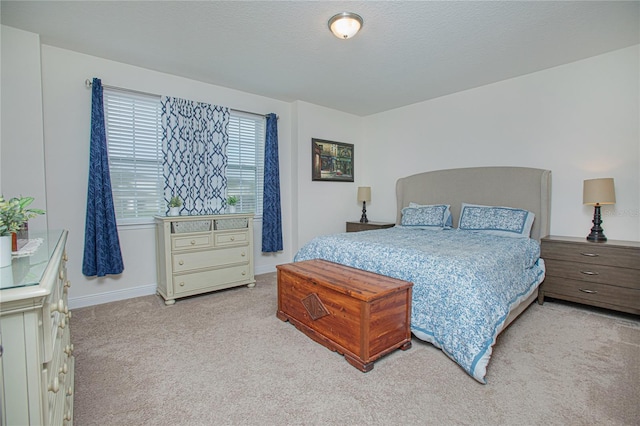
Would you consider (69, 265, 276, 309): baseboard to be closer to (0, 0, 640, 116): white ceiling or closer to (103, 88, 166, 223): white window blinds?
(103, 88, 166, 223): white window blinds

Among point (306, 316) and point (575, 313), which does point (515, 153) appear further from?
point (306, 316)

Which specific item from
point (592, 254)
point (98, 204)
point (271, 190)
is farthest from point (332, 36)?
point (592, 254)

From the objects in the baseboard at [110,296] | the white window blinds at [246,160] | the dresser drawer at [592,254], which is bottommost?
the baseboard at [110,296]

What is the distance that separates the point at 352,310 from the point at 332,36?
7.41ft

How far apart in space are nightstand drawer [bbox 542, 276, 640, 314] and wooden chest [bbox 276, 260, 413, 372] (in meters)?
1.84

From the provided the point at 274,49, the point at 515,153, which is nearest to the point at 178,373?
the point at 274,49

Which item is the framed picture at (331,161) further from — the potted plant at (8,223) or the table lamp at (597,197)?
the potted plant at (8,223)

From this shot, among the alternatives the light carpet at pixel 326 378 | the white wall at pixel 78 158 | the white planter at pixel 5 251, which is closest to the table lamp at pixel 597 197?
the light carpet at pixel 326 378

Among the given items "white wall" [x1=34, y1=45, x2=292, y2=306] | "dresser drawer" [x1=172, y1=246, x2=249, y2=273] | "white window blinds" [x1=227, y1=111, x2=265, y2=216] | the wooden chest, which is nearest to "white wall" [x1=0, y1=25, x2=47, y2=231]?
"white wall" [x1=34, y1=45, x2=292, y2=306]

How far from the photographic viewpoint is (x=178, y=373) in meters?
2.00

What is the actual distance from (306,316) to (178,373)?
0.96 m

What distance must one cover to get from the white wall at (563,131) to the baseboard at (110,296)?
13.0ft

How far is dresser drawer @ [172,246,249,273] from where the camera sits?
333 centimetres

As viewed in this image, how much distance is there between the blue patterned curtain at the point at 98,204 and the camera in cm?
303
